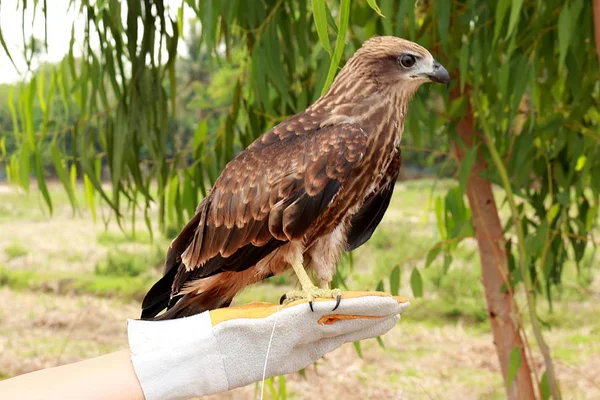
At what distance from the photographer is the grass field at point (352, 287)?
11.5 ft

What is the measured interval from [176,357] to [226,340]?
72 millimetres

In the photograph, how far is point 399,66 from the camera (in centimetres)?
102

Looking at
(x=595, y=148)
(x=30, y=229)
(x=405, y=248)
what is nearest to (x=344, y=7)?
(x=595, y=148)

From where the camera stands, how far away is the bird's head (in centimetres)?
101

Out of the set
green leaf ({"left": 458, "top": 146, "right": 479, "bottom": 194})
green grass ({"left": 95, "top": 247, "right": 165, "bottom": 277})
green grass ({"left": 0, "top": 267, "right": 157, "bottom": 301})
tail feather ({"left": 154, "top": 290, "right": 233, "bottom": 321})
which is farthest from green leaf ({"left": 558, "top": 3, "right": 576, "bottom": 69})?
green grass ({"left": 95, "top": 247, "right": 165, "bottom": 277})

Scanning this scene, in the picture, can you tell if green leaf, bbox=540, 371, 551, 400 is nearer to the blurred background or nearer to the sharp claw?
the blurred background

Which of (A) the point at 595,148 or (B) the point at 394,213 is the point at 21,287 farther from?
(A) the point at 595,148

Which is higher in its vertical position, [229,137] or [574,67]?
[574,67]

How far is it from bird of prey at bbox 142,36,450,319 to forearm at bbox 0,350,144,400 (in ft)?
0.42

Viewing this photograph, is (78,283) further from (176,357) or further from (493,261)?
(176,357)

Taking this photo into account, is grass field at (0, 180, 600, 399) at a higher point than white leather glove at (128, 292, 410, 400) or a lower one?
lower

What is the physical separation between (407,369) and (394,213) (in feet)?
5.37

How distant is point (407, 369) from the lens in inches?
141

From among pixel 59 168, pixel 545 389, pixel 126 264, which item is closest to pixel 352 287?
pixel 126 264
